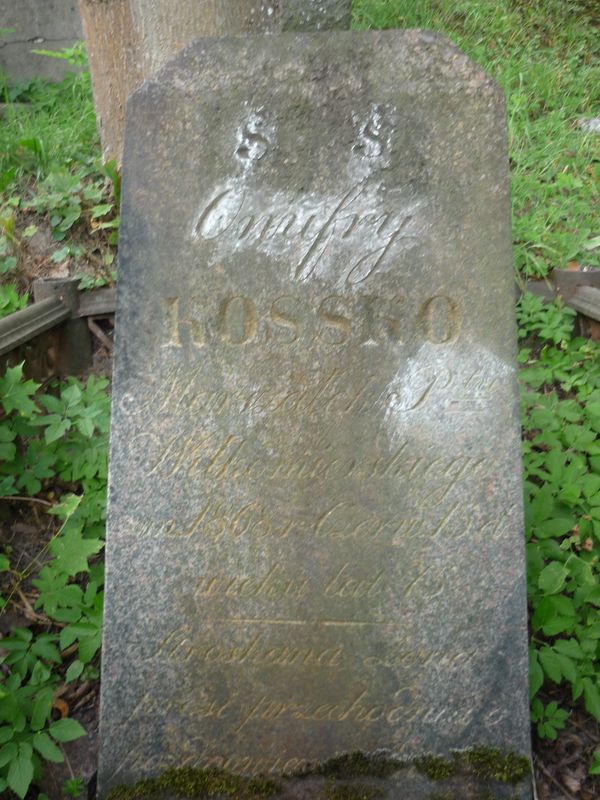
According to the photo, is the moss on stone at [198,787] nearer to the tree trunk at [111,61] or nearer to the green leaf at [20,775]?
the green leaf at [20,775]

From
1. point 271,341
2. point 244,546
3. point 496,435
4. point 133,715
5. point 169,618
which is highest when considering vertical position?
point 271,341

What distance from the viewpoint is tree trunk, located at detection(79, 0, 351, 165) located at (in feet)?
10.9

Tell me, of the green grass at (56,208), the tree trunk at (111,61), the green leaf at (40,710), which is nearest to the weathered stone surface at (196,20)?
the tree trunk at (111,61)

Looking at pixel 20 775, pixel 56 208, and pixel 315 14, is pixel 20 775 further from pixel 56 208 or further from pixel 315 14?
pixel 56 208

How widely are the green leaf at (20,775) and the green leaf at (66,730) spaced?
9cm

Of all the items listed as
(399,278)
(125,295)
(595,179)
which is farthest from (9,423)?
(595,179)

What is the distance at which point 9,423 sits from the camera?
2895mm

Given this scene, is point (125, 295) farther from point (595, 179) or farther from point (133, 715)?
point (595, 179)

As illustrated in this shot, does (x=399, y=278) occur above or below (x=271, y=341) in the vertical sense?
above

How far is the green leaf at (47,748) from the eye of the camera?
2.08 metres

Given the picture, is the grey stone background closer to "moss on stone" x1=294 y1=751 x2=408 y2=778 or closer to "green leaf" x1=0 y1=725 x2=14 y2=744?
"green leaf" x1=0 y1=725 x2=14 y2=744

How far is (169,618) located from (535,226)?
111 inches

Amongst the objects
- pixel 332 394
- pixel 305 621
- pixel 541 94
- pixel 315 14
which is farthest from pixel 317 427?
pixel 541 94

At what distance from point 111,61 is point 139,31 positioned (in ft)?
1.12
